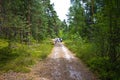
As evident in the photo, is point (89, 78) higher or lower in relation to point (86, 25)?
lower

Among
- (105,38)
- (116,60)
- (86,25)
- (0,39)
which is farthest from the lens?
(86,25)

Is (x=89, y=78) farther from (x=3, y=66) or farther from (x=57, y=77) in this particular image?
(x=3, y=66)

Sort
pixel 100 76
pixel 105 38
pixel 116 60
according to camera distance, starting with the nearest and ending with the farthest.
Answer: pixel 100 76 < pixel 116 60 < pixel 105 38

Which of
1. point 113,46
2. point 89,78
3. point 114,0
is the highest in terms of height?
point 114,0

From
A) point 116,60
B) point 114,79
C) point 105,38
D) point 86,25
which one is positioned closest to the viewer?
point 114,79

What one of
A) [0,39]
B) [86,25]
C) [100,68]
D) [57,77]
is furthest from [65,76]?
[86,25]

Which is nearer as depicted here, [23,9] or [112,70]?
[112,70]

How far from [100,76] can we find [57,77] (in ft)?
8.87

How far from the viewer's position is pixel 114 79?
12742 mm

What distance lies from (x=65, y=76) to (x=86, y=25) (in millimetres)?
24018

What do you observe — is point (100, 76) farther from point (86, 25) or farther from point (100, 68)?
point (86, 25)

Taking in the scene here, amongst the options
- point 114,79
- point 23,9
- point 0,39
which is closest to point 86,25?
point 23,9

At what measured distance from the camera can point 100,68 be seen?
15.8 m

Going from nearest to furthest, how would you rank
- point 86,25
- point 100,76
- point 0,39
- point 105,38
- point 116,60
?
point 100,76, point 116,60, point 105,38, point 0,39, point 86,25
